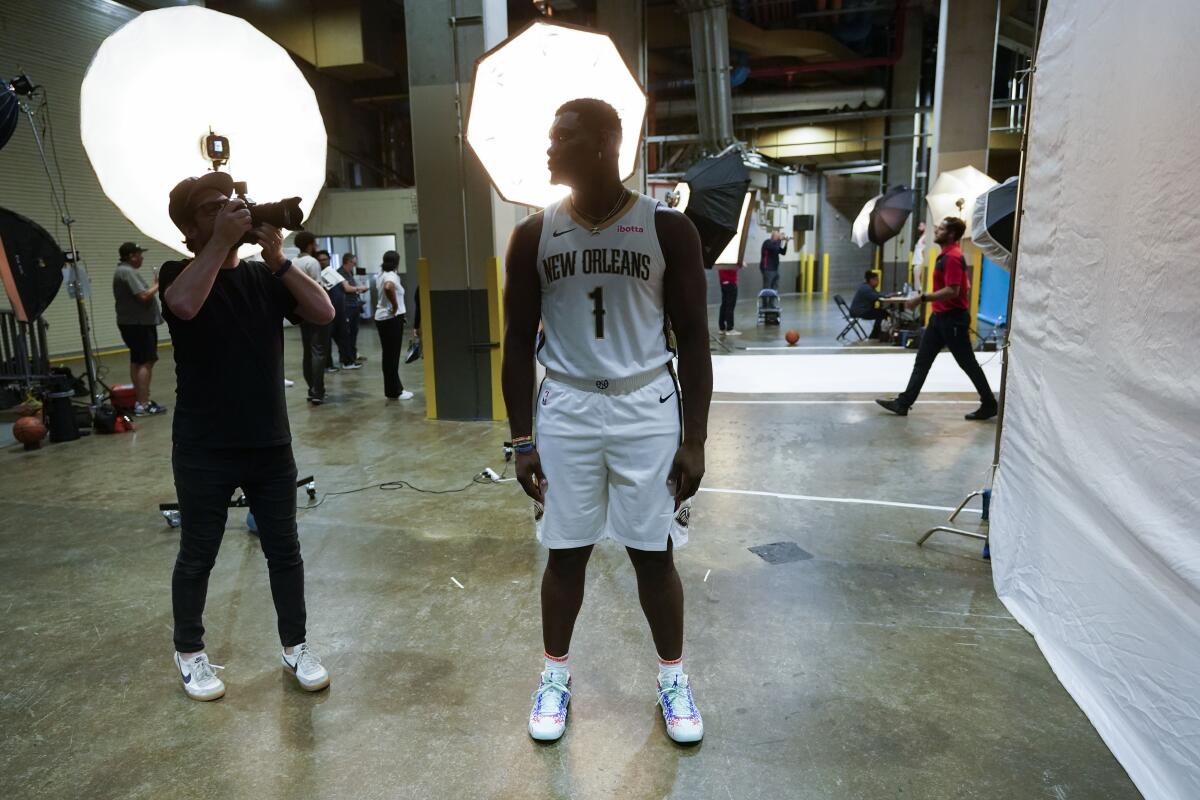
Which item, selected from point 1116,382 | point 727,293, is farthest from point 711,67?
point 1116,382

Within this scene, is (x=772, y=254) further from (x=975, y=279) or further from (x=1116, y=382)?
(x=1116, y=382)

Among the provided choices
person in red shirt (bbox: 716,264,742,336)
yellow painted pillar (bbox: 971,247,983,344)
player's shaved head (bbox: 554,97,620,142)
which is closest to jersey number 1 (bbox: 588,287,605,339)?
player's shaved head (bbox: 554,97,620,142)

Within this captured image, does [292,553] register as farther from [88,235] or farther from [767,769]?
[88,235]

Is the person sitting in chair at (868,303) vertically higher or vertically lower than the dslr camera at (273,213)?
lower

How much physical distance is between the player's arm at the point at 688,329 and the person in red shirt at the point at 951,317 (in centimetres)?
460

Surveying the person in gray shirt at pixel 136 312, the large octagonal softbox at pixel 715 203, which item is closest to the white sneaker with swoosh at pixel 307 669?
the large octagonal softbox at pixel 715 203

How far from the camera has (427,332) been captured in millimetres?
6602

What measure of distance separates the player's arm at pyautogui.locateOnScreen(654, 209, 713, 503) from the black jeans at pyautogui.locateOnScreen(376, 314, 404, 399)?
564cm

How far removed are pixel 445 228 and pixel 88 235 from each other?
855 centimetres

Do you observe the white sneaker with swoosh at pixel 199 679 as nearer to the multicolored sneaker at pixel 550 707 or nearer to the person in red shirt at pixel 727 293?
the multicolored sneaker at pixel 550 707

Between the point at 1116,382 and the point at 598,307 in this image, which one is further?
the point at 1116,382

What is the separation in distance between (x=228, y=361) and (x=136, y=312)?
5744 millimetres

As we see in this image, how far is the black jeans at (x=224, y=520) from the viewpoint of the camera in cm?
224

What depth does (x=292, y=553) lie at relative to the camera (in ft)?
7.92
